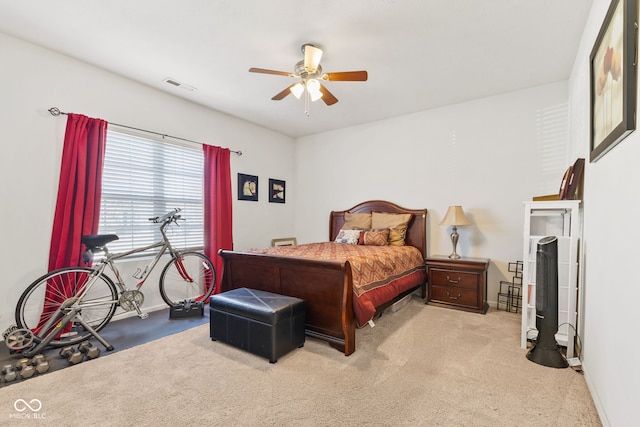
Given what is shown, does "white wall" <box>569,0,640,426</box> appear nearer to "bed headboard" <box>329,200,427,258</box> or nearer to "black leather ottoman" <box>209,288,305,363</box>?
"black leather ottoman" <box>209,288,305,363</box>

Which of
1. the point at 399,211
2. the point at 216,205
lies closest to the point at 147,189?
the point at 216,205

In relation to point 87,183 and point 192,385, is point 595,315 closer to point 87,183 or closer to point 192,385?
point 192,385

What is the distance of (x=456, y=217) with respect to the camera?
12.4 ft

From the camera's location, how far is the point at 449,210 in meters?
3.87

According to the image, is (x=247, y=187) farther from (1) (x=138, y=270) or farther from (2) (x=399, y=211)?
(2) (x=399, y=211)

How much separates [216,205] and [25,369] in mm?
2515

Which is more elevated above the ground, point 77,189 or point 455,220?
point 77,189

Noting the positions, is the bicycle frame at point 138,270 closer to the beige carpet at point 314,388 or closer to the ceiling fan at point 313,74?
the beige carpet at point 314,388

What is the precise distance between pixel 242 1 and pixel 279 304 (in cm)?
232

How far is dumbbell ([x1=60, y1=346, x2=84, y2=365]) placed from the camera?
228 centimetres

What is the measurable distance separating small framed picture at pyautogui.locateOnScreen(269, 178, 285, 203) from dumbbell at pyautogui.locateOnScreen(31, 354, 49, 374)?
11.7 ft

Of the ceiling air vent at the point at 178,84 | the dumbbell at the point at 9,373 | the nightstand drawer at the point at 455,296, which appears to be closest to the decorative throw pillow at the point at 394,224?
the nightstand drawer at the point at 455,296

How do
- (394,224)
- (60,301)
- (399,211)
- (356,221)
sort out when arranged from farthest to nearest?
(356,221), (399,211), (394,224), (60,301)

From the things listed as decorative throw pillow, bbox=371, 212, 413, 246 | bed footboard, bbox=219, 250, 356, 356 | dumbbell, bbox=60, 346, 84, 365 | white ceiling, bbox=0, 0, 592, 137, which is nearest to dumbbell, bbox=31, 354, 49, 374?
dumbbell, bbox=60, 346, 84, 365
